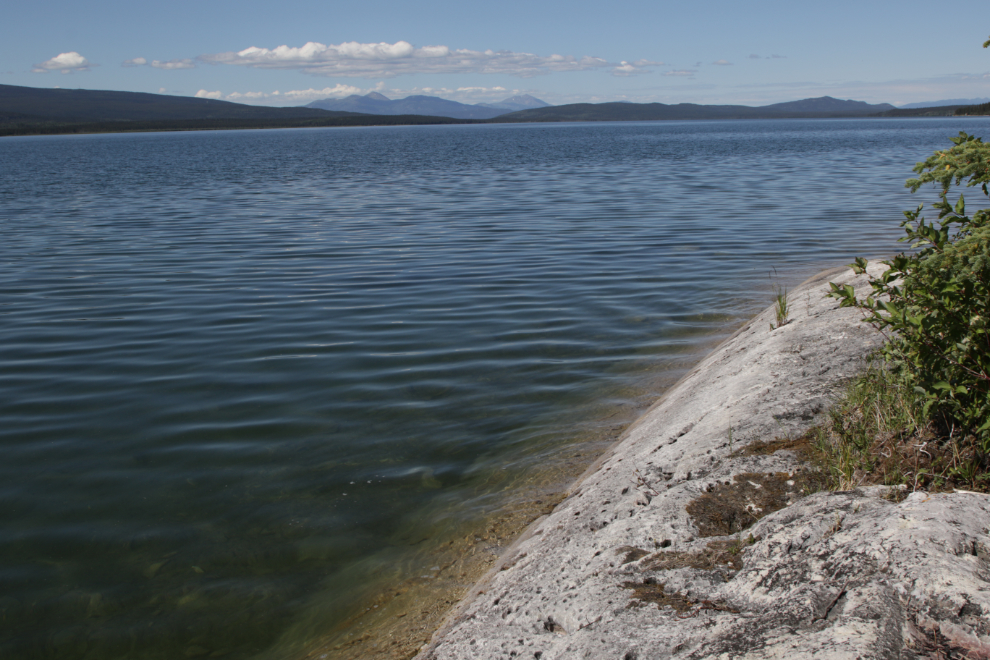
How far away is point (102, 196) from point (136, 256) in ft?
51.1

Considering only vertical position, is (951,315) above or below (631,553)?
above

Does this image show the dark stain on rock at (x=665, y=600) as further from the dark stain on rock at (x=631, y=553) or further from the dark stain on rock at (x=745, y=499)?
the dark stain on rock at (x=745, y=499)

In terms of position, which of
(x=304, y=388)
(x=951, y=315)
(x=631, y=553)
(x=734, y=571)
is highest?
(x=951, y=315)

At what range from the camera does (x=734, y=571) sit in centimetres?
331

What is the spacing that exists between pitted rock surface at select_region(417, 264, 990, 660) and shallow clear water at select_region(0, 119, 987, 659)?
4.20 feet

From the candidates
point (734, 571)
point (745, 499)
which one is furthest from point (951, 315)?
point (734, 571)

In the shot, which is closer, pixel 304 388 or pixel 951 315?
pixel 951 315

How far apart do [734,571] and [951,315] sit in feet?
6.06

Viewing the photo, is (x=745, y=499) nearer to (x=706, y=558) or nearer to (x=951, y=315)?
(x=706, y=558)

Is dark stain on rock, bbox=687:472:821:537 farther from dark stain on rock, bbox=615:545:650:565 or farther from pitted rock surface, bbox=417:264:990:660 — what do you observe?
dark stain on rock, bbox=615:545:650:565

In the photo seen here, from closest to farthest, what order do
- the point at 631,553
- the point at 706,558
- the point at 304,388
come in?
the point at 706,558, the point at 631,553, the point at 304,388

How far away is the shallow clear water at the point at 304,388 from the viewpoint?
505 cm

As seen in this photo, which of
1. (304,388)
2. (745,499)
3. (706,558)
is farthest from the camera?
(304,388)

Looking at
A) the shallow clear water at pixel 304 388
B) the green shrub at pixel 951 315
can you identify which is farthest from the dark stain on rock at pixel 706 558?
the shallow clear water at pixel 304 388
